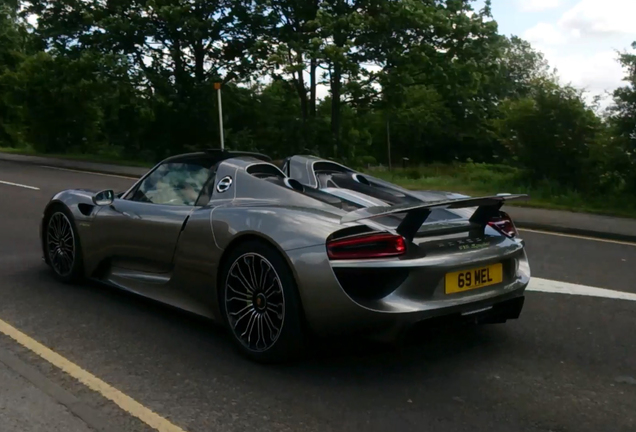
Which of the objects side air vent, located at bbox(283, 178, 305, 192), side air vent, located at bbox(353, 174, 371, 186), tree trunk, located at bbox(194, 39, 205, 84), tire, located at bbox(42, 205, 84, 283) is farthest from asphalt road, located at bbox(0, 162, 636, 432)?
tree trunk, located at bbox(194, 39, 205, 84)

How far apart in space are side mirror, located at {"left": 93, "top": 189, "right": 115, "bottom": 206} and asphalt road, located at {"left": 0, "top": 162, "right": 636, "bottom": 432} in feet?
2.54

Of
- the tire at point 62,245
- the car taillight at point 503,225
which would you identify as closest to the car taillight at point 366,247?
the car taillight at point 503,225

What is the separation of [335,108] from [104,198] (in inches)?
869

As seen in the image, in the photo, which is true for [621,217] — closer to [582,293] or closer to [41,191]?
[582,293]

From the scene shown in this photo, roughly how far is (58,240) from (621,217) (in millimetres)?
9331

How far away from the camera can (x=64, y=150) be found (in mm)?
32719

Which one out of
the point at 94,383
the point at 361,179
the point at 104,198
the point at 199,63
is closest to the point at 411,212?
the point at 361,179

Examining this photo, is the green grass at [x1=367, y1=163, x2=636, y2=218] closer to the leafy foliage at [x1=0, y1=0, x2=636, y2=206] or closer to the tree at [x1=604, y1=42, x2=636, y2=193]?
the tree at [x1=604, y1=42, x2=636, y2=193]

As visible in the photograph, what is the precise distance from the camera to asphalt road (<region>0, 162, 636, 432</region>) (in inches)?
146

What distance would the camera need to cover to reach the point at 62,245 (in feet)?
21.2

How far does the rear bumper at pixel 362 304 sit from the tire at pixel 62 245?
280 centimetres

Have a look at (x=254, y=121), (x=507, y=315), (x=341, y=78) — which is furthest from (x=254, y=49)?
(x=507, y=315)

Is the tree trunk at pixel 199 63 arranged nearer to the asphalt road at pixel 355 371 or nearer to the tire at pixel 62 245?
the tire at pixel 62 245

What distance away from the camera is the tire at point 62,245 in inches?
249
